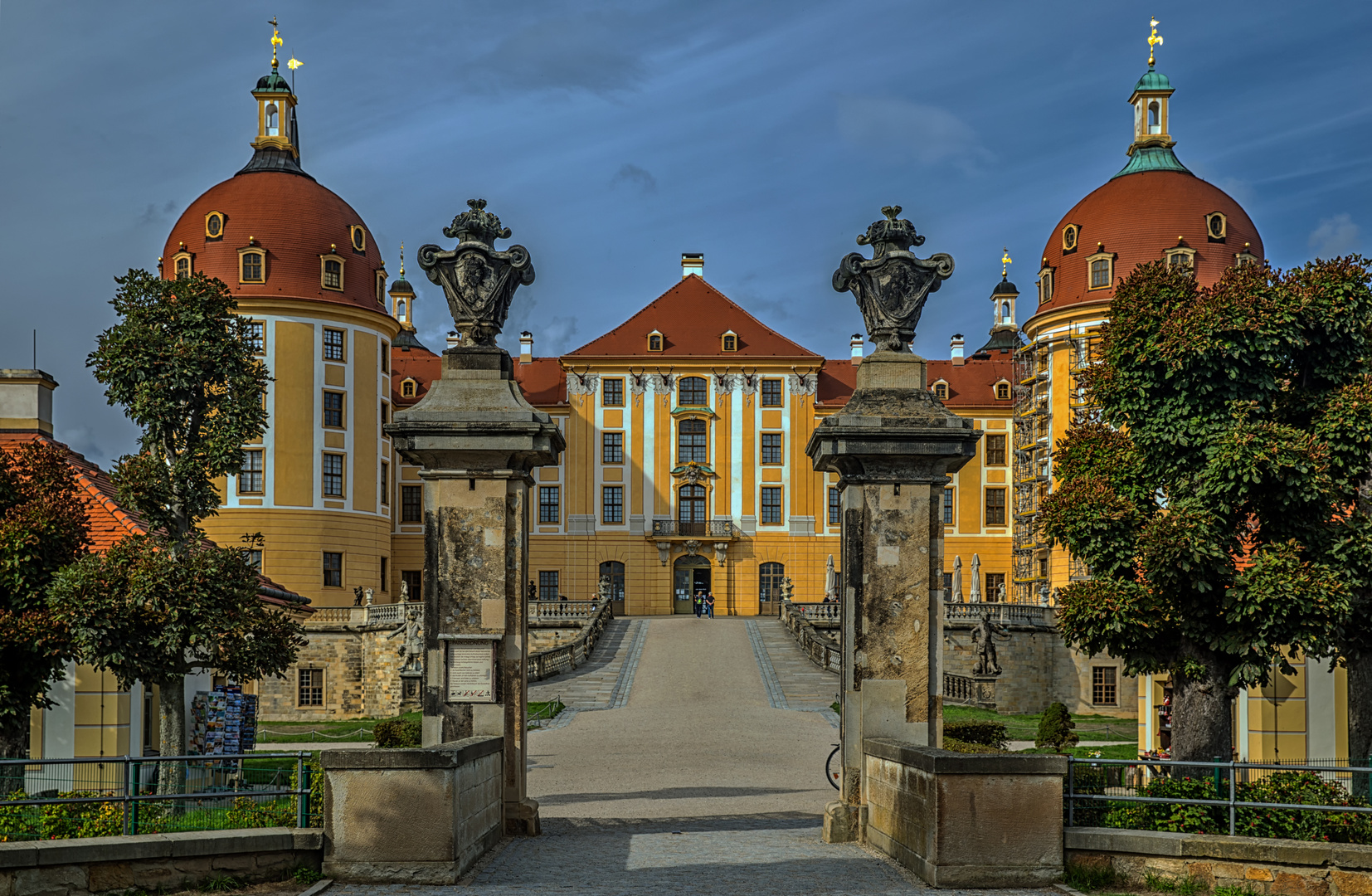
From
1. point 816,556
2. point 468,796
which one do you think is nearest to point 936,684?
point 468,796

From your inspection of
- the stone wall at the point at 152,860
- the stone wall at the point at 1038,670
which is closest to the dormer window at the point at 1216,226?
the stone wall at the point at 1038,670

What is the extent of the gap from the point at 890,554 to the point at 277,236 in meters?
44.6

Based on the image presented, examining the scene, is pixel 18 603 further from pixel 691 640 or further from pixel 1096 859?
pixel 691 640

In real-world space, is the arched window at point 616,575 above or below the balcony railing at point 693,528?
below

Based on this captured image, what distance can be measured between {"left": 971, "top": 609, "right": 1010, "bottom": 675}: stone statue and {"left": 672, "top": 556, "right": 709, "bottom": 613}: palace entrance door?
17192mm

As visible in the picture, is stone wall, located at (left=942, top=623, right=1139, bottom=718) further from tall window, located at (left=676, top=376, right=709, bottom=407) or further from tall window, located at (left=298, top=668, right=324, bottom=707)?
tall window, located at (left=298, top=668, right=324, bottom=707)

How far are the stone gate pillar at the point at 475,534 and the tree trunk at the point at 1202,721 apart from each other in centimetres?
882

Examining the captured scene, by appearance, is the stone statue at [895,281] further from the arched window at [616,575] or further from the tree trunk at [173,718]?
the arched window at [616,575]

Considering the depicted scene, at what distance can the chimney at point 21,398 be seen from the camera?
81.3 ft

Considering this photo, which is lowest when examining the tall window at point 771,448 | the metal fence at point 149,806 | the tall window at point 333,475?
the metal fence at point 149,806

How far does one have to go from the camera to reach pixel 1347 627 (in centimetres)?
1884

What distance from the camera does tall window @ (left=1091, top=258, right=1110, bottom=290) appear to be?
53.7 meters

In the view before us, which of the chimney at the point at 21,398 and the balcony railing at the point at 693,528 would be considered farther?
the balcony railing at the point at 693,528

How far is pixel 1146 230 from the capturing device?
175 ft
